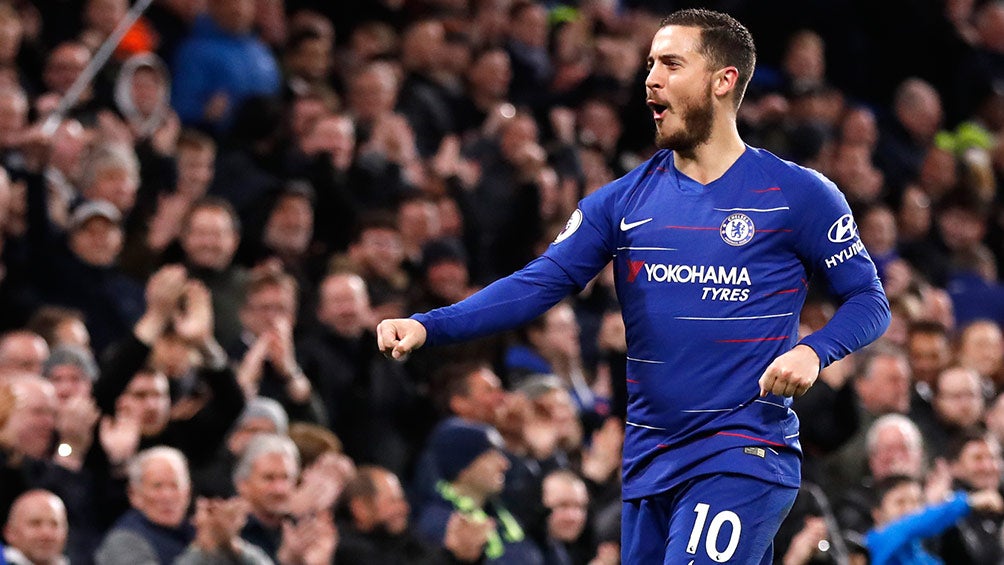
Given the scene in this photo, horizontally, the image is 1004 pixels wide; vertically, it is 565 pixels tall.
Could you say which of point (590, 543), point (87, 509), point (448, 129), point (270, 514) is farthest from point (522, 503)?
point (448, 129)

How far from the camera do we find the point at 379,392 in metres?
9.09

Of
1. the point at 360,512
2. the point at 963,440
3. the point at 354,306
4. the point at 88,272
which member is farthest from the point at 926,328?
the point at 88,272

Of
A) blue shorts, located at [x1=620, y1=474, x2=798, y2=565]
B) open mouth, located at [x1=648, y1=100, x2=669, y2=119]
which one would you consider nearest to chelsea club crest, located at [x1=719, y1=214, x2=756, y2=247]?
open mouth, located at [x1=648, y1=100, x2=669, y2=119]

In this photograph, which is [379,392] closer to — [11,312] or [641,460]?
[11,312]

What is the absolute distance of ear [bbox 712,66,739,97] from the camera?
4891mm

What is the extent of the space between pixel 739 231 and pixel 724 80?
1.37 feet

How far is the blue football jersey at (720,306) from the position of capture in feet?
15.7

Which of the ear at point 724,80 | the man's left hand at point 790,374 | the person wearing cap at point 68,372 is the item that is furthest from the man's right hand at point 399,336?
the person wearing cap at point 68,372

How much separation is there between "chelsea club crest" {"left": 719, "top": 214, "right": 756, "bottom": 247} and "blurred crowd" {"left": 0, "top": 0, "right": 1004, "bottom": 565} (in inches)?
124

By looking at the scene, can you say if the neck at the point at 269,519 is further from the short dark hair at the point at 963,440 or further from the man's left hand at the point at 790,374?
the short dark hair at the point at 963,440

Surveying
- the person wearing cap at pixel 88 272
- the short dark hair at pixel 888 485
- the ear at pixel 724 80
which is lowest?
the short dark hair at pixel 888 485

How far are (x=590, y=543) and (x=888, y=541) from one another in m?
1.44

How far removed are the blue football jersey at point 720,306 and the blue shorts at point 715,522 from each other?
4 cm

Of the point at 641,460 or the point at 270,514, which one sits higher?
the point at 641,460
